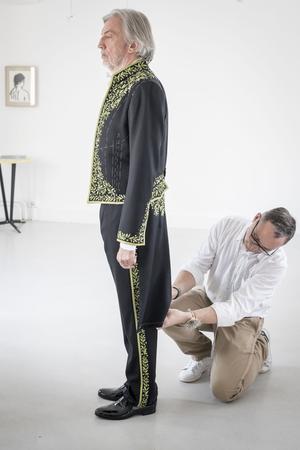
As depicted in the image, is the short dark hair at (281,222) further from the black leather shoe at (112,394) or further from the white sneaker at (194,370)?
the black leather shoe at (112,394)

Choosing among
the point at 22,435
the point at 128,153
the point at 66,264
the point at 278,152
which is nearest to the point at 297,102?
the point at 278,152

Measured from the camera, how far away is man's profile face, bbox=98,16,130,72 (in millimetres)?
1983

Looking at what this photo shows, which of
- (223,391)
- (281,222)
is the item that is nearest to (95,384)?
(223,391)

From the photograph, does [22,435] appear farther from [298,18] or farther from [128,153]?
[298,18]

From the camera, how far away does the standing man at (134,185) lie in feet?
6.38

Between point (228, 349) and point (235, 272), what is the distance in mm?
355

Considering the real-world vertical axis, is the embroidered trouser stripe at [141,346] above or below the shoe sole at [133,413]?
above

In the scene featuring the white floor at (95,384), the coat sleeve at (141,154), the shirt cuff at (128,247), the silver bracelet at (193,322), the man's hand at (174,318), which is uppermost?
the coat sleeve at (141,154)

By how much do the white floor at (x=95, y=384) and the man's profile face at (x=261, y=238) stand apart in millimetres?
647

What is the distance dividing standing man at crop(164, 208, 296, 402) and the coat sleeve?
0.51 metres

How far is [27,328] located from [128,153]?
1.56 metres

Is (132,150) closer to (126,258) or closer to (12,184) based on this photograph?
(126,258)

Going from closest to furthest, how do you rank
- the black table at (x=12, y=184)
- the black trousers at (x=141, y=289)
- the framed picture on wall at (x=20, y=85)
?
the black trousers at (x=141, y=289)
the black table at (x=12, y=184)
the framed picture on wall at (x=20, y=85)

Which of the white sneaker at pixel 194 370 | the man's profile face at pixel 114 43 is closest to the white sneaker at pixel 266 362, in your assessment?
the white sneaker at pixel 194 370
